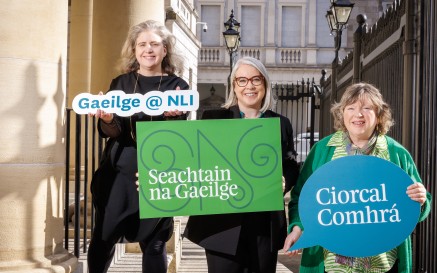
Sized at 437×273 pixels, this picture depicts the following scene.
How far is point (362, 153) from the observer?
148 inches

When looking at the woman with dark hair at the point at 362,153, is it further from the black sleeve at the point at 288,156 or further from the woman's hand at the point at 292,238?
the black sleeve at the point at 288,156

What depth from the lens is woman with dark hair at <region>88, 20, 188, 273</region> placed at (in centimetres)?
430

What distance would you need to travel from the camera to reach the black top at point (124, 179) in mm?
4301

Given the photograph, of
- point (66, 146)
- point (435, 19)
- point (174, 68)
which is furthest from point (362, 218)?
point (66, 146)

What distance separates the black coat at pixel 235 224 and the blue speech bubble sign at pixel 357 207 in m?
0.25

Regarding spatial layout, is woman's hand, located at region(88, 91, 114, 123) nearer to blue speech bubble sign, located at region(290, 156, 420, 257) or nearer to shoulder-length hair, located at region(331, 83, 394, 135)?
blue speech bubble sign, located at region(290, 156, 420, 257)

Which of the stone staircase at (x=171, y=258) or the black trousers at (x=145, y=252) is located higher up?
the black trousers at (x=145, y=252)

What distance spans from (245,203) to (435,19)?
226 centimetres

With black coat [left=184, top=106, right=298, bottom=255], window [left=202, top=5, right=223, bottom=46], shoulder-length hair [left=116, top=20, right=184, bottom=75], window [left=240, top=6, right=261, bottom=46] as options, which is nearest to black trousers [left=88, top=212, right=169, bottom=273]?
black coat [left=184, top=106, right=298, bottom=255]

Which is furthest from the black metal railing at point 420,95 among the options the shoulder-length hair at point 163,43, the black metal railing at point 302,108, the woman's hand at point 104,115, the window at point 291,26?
the window at point 291,26

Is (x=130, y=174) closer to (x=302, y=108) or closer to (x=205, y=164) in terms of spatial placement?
(x=205, y=164)

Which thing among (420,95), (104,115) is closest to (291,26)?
(420,95)

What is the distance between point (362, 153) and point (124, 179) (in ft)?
4.82

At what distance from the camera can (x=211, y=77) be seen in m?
42.1
